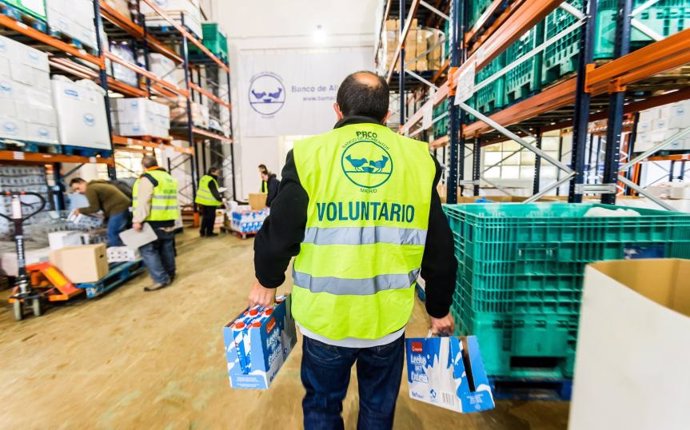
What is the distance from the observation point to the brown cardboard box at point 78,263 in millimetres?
3789

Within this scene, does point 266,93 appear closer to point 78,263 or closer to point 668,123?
point 78,263

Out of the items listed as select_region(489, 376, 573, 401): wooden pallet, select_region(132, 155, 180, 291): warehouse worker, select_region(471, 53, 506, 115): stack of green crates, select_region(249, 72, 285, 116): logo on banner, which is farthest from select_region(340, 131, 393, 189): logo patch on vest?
select_region(249, 72, 285, 116): logo on banner

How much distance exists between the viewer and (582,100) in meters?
2.42

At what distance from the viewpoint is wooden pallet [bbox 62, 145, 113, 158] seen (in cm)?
433

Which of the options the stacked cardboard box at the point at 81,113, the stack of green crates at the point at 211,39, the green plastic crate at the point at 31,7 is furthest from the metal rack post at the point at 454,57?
the stack of green crates at the point at 211,39

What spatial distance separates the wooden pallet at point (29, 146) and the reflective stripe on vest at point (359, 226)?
14.3 ft

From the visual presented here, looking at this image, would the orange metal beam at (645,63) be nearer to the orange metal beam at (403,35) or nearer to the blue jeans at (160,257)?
the orange metal beam at (403,35)

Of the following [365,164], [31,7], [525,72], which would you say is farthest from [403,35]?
[31,7]

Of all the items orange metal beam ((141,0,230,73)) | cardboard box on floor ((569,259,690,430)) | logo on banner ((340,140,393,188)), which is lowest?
cardboard box on floor ((569,259,690,430))

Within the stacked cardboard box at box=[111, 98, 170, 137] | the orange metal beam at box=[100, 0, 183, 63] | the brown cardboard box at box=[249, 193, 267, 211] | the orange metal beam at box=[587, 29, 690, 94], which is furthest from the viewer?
the brown cardboard box at box=[249, 193, 267, 211]

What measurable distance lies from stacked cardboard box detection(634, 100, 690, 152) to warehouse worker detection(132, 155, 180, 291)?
7778 mm

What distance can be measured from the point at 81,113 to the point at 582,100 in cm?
591

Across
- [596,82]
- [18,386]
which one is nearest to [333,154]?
[596,82]

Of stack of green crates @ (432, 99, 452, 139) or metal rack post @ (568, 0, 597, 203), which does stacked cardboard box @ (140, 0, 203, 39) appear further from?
metal rack post @ (568, 0, 597, 203)
